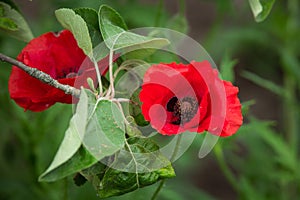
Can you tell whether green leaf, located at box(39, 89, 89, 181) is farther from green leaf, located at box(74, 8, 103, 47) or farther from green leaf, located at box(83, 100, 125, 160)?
green leaf, located at box(74, 8, 103, 47)

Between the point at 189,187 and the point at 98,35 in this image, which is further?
the point at 189,187

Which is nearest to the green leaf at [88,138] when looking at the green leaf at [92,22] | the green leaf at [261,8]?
the green leaf at [92,22]

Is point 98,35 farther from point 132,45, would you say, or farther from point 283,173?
point 283,173

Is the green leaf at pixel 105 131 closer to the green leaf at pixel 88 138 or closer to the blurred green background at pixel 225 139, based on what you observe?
the green leaf at pixel 88 138

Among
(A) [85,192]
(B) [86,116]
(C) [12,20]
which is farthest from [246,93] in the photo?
(B) [86,116]

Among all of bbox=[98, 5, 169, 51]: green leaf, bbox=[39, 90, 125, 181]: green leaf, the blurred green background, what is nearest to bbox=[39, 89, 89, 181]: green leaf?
bbox=[39, 90, 125, 181]: green leaf
